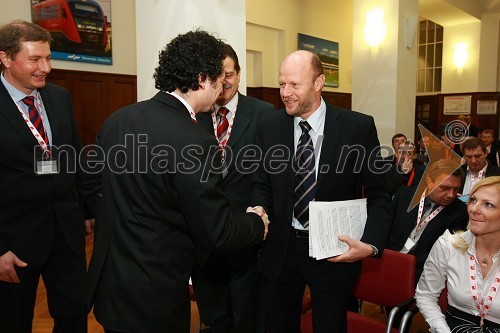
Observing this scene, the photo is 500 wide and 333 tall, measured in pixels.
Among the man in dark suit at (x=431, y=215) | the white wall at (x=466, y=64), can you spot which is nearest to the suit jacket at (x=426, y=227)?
the man in dark suit at (x=431, y=215)

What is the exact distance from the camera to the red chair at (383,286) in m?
2.32

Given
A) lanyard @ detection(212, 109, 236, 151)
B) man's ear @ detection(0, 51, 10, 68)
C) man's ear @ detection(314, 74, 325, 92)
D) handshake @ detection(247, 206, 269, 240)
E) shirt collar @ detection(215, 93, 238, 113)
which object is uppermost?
man's ear @ detection(0, 51, 10, 68)

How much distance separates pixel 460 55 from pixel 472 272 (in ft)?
37.5

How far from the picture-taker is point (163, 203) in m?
1.55

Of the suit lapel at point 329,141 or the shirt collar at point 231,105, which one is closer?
the suit lapel at point 329,141

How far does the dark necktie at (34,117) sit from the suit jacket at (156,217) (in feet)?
2.58

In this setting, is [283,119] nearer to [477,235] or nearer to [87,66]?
[477,235]

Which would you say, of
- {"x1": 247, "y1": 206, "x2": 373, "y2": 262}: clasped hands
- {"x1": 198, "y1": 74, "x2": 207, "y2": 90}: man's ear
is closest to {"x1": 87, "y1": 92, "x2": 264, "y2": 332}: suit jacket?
{"x1": 198, "y1": 74, "x2": 207, "y2": 90}: man's ear

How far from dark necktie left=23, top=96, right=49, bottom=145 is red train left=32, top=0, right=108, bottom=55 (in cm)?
500

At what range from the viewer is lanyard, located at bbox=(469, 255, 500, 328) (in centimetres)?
196

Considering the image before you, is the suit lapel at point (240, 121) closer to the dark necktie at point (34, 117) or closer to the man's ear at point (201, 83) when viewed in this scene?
the man's ear at point (201, 83)

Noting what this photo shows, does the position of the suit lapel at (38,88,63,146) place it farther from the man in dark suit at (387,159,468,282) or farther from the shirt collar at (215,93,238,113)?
the man in dark suit at (387,159,468,282)

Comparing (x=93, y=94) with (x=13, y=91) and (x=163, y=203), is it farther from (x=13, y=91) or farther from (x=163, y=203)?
(x=163, y=203)

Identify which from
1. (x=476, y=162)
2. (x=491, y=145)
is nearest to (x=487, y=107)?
(x=491, y=145)
